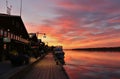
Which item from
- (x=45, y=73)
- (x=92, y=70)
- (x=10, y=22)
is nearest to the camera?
(x=45, y=73)

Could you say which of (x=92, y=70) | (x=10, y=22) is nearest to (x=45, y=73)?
(x=10, y=22)

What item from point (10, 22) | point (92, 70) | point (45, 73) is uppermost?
point (10, 22)

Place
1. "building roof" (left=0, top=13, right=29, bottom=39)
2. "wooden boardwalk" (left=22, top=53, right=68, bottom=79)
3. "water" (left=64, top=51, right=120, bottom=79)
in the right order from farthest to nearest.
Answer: "building roof" (left=0, top=13, right=29, bottom=39) < "water" (left=64, top=51, right=120, bottom=79) < "wooden boardwalk" (left=22, top=53, right=68, bottom=79)

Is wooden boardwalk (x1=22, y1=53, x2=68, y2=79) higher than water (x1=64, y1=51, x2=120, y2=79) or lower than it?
higher

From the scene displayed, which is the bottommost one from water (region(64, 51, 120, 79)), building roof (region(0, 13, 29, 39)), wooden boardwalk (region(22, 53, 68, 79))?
water (region(64, 51, 120, 79))

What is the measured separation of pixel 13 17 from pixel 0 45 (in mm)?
7572

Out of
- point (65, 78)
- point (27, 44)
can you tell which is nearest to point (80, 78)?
point (65, 78)

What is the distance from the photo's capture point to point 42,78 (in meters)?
18.2

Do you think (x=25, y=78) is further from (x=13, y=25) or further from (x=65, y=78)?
(x=13, y=25)

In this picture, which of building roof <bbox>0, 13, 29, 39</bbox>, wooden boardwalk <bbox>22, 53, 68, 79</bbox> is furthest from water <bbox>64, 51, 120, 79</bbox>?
building roof <bbox>0, 13, 29, 39</bbox>

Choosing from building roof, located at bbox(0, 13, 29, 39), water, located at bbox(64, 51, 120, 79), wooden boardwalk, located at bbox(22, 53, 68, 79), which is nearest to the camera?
wooden boardwalk, located at bbox(22, 53, 68, 79)

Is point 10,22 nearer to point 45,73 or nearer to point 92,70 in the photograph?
point 92,70

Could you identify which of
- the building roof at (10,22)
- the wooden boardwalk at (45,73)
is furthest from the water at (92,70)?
the building roof at (10,22)

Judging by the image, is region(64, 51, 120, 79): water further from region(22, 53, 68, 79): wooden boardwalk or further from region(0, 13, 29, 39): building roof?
region(0, 13, 29, 39): building roof
